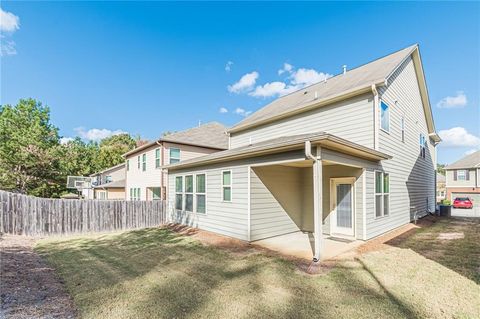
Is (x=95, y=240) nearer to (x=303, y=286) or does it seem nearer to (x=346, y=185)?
(x=303, y=286)

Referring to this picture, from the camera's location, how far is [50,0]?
9.73m

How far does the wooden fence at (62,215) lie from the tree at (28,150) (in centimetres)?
1618

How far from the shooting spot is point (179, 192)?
12344 millimetres

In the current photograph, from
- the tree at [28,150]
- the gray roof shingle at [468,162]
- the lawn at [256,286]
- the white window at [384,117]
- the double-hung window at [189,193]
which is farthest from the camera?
the gray roof shingle at [468,162]

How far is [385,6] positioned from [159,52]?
14.2 m

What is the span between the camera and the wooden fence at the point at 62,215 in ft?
32.4

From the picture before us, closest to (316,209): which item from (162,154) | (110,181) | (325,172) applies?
(325,172)

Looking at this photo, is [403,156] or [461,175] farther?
[461,175]

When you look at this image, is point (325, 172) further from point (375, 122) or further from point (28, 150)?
point (28, 150)

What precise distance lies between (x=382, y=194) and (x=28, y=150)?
28389 millimetres

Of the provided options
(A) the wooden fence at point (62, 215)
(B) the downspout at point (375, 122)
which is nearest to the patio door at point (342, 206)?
(B) the downspout at point (375, 122)

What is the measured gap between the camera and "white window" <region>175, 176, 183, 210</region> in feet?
40.0

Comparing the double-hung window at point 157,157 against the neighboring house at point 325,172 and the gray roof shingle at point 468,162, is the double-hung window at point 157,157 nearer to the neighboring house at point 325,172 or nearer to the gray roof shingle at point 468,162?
the neighboring house at point 325,172

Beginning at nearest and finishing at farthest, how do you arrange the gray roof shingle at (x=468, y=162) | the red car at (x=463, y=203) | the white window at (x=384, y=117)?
the white window at (x=384, y=117) < the red car at (x=463, y=203) < the gray roof shingle at (x=468, y=162)
